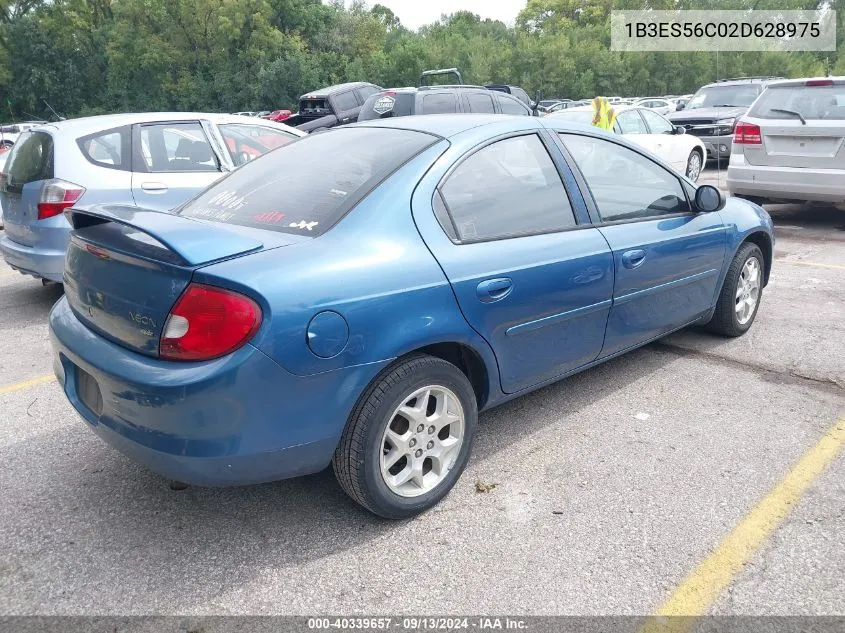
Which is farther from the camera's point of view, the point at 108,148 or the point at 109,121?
the point at 109,121

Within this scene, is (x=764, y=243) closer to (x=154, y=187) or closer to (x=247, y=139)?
(x=247, y=139)

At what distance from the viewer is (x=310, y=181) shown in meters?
3.12

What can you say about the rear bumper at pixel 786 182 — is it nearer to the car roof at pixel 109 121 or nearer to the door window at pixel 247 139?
the door window at pixel 247 139

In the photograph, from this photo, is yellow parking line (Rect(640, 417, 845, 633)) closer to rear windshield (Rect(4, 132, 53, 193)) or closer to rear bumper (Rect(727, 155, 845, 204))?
rear windshield (Rect(4, 132, 53, 193))

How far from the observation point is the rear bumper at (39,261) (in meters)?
5.42

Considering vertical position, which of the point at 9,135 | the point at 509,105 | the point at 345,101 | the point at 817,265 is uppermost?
the point at 345,101

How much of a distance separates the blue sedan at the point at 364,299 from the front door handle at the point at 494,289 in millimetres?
10

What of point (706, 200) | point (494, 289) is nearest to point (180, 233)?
point (494, 289)

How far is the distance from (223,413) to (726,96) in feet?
51.6

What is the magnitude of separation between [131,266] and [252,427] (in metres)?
0.75

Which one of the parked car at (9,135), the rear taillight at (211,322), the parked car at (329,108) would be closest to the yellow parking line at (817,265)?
the rear taillight at (211,322)

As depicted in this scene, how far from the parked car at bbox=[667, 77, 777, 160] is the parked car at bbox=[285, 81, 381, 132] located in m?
6.84

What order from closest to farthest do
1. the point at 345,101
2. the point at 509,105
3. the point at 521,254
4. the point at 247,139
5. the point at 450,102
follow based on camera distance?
the point at 521,254, the point at 247,139, the point at 450,102, the point at 509,105, the point at 345,101

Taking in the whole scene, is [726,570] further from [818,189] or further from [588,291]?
[818,189]
